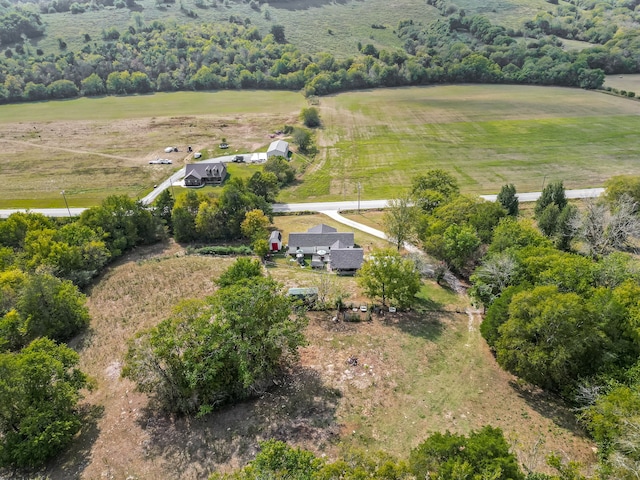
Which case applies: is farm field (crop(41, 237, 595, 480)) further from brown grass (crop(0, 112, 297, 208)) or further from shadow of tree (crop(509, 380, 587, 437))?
brown grass (crop(0, 112, 297, 208))

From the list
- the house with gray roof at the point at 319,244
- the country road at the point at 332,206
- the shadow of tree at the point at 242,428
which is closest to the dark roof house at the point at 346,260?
the house with gray roof at the point at 319,244

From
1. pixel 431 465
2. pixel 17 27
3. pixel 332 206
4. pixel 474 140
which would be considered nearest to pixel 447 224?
pixel 332 206

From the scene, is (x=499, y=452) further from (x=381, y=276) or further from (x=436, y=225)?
(x=436, y=225)

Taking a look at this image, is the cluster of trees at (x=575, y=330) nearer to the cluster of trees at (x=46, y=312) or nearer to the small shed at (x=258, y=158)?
the cluster of trees at (x=46, y=312)

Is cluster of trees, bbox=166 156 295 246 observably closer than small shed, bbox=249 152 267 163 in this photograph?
Yes

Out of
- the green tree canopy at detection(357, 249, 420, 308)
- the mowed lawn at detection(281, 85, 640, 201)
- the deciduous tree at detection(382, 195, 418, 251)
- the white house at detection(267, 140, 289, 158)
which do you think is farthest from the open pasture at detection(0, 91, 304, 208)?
the green tree canopy at detection(357, 249, 420, 308)

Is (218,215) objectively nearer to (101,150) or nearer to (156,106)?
(101,150)
